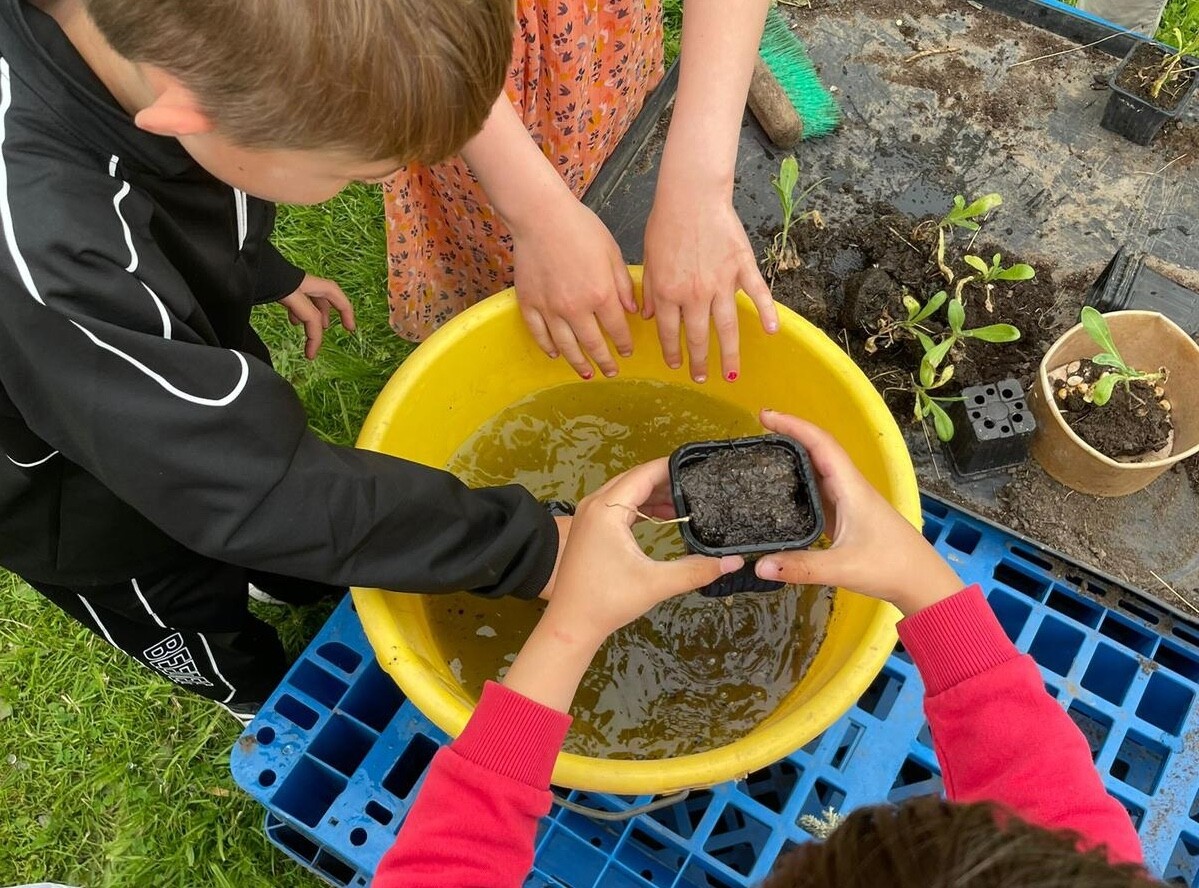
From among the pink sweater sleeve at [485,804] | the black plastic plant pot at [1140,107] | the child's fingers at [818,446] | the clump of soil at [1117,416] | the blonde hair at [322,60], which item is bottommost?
the pink sweater sleeve at [485,804]

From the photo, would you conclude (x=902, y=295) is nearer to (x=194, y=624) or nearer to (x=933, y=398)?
(x=933, y=398)

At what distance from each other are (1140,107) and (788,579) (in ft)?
4.21

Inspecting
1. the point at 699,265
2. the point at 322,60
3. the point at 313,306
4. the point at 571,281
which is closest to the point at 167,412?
the point at 322,60

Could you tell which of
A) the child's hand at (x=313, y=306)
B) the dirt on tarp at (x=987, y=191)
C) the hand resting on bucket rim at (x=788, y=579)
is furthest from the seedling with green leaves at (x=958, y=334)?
the child's hand at (x=313, y=306)

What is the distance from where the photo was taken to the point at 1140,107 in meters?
1.64

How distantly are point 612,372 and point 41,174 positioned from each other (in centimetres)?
74

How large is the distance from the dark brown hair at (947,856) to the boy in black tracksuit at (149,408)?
0.49 m

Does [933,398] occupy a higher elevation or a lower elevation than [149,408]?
lower

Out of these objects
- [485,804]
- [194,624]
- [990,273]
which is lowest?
[194,624]

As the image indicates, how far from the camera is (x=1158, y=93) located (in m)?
1.63

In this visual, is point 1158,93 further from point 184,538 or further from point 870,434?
point 184,538

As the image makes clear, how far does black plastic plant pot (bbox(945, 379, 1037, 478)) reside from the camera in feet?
4.49

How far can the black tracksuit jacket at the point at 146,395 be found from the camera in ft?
2.42

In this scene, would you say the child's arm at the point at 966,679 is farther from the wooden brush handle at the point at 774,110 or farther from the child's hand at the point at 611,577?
the wooden brush handle at the point at 774,110
